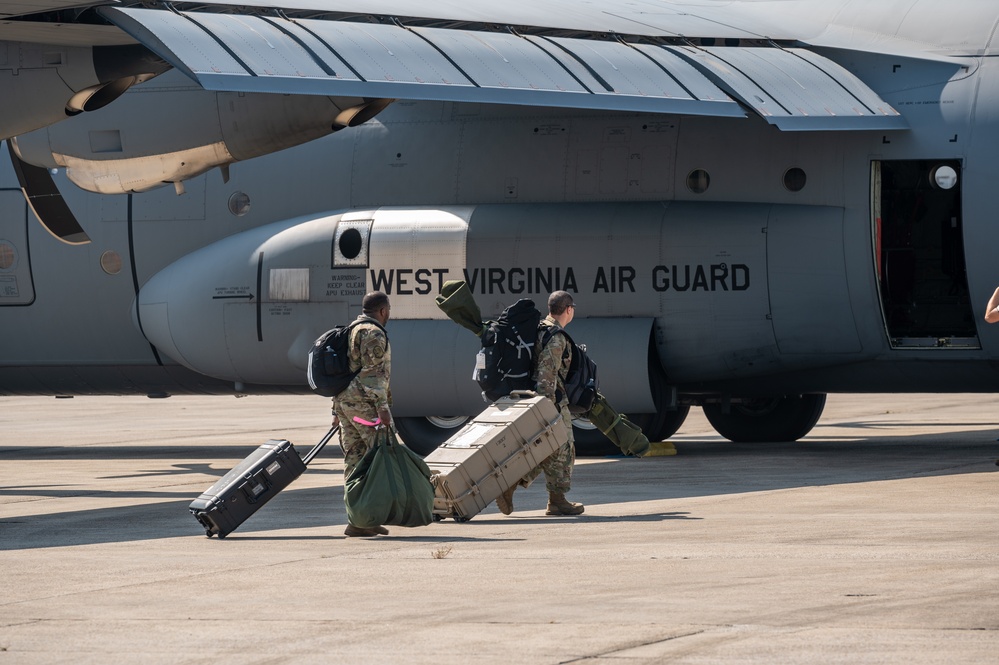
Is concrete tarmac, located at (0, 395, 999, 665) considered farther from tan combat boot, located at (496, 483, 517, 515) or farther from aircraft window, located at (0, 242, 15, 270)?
aircraft window, located at (0, 242, 15, 270)

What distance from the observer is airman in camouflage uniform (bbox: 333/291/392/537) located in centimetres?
1293

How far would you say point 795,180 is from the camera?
1844 cm

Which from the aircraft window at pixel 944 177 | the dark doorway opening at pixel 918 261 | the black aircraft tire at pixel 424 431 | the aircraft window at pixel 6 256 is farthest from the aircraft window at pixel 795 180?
the aircraft window at pixel 6 256

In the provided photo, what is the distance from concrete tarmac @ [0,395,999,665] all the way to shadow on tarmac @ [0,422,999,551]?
2.5 inches

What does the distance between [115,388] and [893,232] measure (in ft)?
36.8

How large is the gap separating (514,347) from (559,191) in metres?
5.90

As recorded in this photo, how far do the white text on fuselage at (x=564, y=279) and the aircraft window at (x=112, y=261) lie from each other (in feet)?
→ 13.3

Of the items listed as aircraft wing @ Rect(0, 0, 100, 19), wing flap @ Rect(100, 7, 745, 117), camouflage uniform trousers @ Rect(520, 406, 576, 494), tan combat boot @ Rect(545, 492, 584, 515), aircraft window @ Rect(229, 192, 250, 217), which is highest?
aircraft wing @ Rect(0, 0, 100, 19)

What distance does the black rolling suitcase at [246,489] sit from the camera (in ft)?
42.0

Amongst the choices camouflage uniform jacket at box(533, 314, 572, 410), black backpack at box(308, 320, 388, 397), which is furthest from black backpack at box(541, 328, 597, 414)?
black backpack at box(308, 320, 388, 397)

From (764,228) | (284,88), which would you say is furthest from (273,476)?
(764,228)

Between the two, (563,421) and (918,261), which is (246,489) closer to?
(563,421)

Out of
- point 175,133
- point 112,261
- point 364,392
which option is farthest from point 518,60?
point 112,261

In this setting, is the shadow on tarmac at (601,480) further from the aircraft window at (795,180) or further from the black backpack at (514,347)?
the aircraft window at (795,180)
